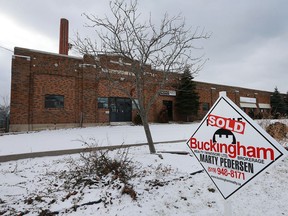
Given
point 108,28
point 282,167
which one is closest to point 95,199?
point 108,28

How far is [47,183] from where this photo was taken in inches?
143

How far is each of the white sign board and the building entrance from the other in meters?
16.1

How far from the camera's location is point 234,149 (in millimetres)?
1653

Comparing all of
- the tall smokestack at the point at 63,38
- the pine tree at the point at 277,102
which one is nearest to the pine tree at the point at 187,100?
the tall smokestack at the point at 63,38

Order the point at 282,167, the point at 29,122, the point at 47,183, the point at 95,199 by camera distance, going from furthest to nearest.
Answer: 1. the point at 29,122
2. the point at 282,167
3. the point at 47,183
4. the point at 95,199

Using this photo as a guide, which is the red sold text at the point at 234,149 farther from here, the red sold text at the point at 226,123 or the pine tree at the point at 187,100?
the pine tree at the point at 187,100

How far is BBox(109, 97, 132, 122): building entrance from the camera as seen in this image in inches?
693

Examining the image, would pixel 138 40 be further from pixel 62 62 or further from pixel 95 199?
pixel 62 62

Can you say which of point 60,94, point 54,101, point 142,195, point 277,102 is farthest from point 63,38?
point 277,102

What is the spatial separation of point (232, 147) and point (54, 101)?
15.9 m

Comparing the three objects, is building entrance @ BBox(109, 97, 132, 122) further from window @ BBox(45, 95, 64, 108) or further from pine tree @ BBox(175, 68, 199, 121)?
pine tree @ BBox(175, 68, 199, 121)

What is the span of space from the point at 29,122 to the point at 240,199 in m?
15.2

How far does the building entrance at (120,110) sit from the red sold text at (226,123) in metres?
16.1

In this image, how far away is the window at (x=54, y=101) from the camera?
578 inches
